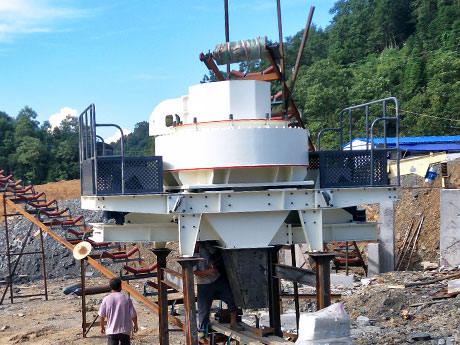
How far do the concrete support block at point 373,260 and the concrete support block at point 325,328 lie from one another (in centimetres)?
1104

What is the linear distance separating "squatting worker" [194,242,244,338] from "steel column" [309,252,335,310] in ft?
5.22

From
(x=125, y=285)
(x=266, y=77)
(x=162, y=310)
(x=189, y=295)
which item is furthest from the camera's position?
(x=125, y=285)

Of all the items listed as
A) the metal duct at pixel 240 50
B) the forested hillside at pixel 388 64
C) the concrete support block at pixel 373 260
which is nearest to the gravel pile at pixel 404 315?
the concrete support block at pixel 373 260

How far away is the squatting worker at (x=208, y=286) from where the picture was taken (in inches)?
325

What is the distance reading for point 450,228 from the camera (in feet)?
53.5

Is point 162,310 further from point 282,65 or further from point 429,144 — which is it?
point 429,144

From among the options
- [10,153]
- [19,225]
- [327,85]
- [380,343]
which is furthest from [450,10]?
[380,343]

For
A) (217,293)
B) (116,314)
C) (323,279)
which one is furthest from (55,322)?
(323,279)

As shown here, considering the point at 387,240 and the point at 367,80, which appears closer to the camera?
the point at 387,240

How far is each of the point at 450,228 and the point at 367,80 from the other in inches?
1229

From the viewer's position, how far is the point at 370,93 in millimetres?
44500

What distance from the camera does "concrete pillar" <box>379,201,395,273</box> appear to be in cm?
1730

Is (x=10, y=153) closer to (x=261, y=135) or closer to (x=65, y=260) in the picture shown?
(x=65, y=260)

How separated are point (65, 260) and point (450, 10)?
48.0m
